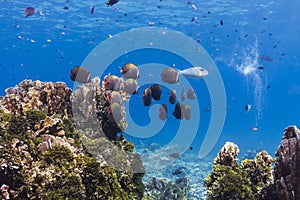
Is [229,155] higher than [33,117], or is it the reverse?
[33,117]

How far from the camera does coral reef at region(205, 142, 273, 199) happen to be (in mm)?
5766

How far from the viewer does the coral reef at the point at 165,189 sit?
34.2 ft

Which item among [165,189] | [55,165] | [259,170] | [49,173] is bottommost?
[165,189]

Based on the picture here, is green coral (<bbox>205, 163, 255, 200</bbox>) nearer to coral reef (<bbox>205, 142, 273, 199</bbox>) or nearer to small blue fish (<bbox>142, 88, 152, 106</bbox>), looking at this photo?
coral reef (<bbox>205, 142, 273, 199</bbox>)

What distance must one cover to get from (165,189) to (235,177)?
5449 mm

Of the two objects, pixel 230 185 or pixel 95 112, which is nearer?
pixel 230 185

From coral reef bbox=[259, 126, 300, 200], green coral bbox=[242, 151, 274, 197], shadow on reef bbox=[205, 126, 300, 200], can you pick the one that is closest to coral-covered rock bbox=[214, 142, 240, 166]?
shadow on reef bbox=[205, 126, 300, 200]

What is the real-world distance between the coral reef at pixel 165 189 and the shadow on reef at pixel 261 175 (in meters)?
4.08

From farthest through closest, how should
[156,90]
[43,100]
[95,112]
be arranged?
[43,100], [95,112], [156,90]

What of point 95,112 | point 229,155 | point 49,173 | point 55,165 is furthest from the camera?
point 95,112

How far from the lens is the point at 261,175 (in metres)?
6.41

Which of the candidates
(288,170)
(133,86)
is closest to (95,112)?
(133,86)

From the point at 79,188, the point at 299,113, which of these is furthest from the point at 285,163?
the point at 299,113

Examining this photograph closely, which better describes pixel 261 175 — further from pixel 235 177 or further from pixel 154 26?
pixel 154 26
